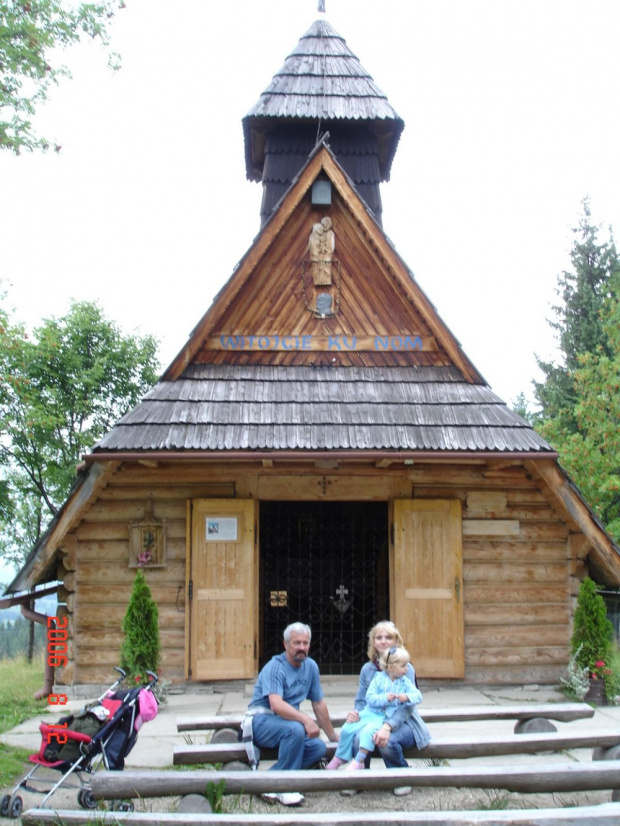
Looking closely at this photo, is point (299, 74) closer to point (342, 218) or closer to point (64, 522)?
point (342, 218)

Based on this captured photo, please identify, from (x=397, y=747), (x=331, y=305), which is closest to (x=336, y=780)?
(x=397, y=747)

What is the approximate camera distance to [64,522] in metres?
8.16

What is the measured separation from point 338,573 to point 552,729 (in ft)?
16.3

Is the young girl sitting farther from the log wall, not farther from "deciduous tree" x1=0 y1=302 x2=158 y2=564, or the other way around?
"deciduous tree" x1=0 y1=302 x2=158 y2=564

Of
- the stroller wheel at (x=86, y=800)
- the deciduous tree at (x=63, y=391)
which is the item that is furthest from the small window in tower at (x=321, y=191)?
the deciduous tree at (x=63, y=391)

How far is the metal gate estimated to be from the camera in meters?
10.0

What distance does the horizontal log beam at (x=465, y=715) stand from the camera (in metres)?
5.46

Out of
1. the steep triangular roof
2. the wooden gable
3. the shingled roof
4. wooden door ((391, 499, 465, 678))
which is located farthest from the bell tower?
wooden door ((391, 499, 465, 678))

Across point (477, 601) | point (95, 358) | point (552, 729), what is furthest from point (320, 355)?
point (95, 358)

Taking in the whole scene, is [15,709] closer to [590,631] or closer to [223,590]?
[223,590]

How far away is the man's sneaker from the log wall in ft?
12.1

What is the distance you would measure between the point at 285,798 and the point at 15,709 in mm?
4013

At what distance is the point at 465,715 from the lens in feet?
18.1

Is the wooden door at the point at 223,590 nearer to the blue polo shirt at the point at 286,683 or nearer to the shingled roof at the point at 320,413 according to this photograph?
the shingled roof at the point at 320,413
